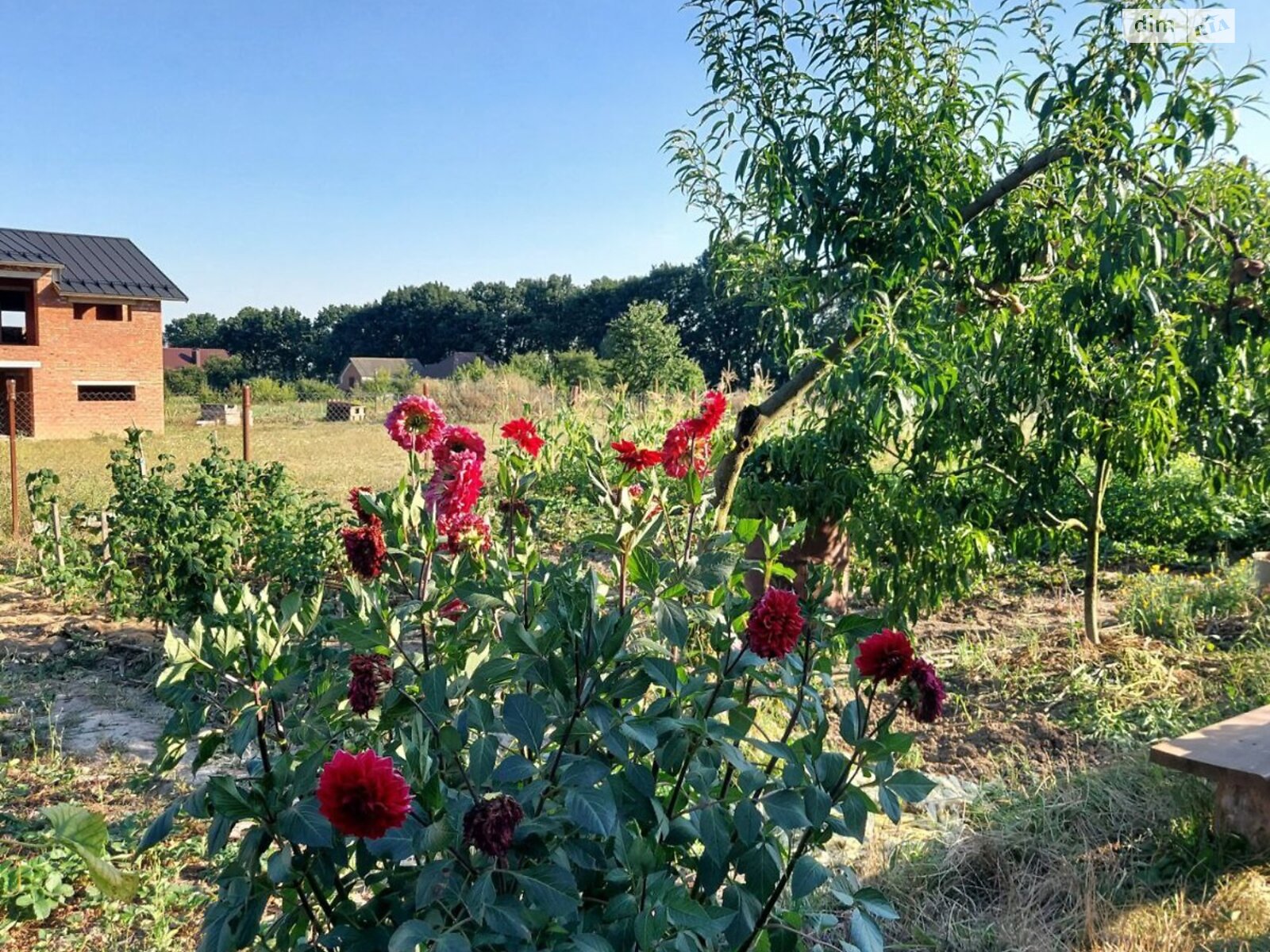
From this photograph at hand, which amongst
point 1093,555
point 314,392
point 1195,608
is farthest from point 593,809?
point 314,392

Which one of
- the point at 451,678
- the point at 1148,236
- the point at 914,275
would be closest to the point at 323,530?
the point at 914,275

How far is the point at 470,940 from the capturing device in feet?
3.71

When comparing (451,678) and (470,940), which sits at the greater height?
(451,678)

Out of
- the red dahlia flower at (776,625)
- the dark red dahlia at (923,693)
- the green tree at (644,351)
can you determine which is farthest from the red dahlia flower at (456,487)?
the green tree at (644,351)

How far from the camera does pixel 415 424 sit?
71.9 inches

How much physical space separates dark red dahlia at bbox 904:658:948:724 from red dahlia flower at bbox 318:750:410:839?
0.69m

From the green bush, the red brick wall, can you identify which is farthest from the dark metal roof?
the green bush

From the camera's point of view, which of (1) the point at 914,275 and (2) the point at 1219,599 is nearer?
(1) the point at 914,275

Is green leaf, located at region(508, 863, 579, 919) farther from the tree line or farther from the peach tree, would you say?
the tree line

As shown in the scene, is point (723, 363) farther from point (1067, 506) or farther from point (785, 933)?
point (785, 933)

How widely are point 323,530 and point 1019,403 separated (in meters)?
3.28

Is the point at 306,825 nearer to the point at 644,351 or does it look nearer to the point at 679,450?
the point at 679,450

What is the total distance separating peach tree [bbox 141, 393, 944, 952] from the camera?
1155 mm

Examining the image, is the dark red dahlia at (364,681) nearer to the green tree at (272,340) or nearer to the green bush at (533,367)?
→ the green bush at (533,367)
